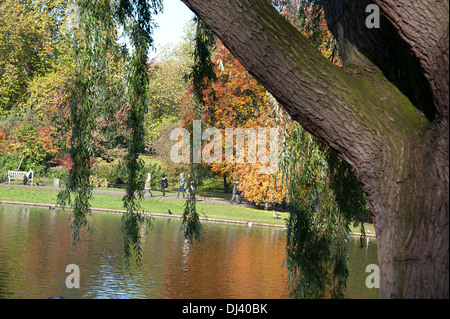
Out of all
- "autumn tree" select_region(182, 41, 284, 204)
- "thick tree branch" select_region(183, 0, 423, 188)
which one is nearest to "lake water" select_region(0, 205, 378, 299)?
"autumn tree" select_region(182, 41, 284, 204)

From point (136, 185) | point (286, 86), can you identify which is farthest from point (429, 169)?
point (136, 185)

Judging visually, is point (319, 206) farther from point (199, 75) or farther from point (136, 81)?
point (136, 81)

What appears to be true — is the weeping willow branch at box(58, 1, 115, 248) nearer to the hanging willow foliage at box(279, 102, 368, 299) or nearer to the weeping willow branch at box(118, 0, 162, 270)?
the weeping willow branch at box(118, 0, 162, 270)

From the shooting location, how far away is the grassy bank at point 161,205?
26.7 metres

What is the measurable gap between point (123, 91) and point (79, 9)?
139 centimetres

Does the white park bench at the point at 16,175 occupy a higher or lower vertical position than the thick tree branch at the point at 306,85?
lower

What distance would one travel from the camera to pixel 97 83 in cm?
807

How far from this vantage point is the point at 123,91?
330 inches

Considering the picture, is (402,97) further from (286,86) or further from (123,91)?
(123,91)

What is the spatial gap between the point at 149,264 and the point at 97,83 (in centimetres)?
820

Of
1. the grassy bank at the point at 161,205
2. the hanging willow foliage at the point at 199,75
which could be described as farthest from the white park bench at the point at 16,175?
the hanging willow foliage at the point at 199,75

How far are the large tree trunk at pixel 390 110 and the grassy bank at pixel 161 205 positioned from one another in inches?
856

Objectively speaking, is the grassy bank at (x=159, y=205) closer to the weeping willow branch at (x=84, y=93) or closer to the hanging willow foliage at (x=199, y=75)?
the hanging willow foliage at (x=199, y=75)

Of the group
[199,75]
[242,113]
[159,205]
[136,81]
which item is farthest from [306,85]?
[242,113]
